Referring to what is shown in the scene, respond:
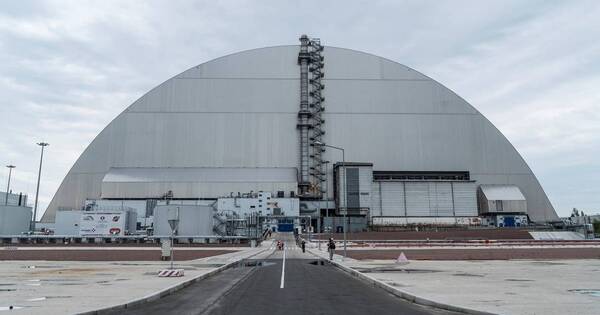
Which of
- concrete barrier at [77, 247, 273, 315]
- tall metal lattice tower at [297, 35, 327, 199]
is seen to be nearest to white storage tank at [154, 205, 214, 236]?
tall metal lattice tower at [297, 35, 327, 199]

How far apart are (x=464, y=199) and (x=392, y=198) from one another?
13.4m

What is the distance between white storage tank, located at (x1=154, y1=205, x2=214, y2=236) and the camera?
65.2 m

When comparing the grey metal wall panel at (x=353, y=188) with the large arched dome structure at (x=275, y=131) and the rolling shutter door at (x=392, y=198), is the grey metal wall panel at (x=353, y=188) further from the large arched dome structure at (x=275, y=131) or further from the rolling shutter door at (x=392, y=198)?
the rolling shutter door at (x=392, y=198)

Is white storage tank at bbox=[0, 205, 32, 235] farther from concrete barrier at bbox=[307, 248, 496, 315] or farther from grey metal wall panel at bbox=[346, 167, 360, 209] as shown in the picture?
concrete barrier at bbox=[307, 248, 496, 315]

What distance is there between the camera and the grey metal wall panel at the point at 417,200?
88.3m

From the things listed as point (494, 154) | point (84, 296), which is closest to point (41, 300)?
point (84, 296)

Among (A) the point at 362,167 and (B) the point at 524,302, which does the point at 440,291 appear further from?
(A) the point at 362,167

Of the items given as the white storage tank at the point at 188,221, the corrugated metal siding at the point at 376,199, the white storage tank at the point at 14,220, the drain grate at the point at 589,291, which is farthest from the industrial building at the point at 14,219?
the drain grate at the point at 589,291

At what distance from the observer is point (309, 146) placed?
304ft

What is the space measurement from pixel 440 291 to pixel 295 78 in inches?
3300

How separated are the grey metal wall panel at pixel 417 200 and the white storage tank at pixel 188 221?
39494mm

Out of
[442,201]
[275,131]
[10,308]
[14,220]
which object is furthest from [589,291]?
[275,131]

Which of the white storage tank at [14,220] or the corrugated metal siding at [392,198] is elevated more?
the corrugated metal siding at [392,198]

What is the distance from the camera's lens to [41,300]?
12695 millimetres
